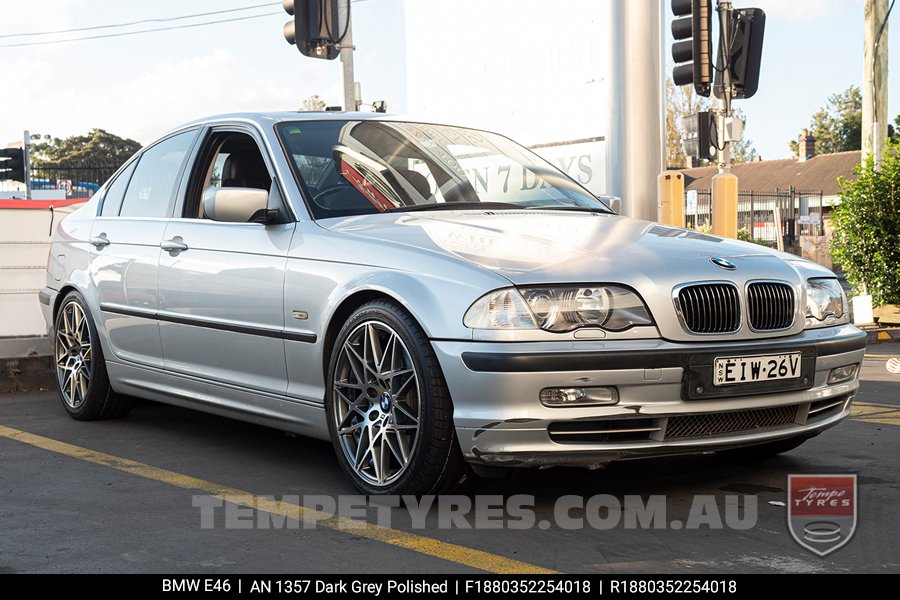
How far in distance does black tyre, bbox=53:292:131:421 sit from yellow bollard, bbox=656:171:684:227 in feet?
16.5

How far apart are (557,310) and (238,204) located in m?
1.75

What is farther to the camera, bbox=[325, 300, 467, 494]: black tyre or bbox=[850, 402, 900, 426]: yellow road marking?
bbox=[850, 402, 900, 426]: yellow road marking

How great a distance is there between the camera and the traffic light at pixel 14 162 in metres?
24.9

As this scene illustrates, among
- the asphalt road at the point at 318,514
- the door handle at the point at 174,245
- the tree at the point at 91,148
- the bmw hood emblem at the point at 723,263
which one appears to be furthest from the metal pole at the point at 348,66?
the tree at the point at 91,148

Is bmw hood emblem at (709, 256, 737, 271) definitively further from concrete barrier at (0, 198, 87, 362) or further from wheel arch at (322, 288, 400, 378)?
concrete barrier at (0, 198, 87, 362)

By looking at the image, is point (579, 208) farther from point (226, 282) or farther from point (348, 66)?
point (348, 66)

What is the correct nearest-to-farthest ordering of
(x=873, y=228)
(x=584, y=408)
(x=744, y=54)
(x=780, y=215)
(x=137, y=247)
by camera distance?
(x=584, y=408), (x=137, y=247), (x=744, y=54), (x=873, y=228), (x=780, y=215)

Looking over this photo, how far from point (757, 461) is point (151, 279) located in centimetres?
305

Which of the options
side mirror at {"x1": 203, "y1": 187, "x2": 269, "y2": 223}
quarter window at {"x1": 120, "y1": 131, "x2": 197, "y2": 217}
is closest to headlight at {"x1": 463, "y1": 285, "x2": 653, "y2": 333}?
side mirror at {"x1": 203, "y1": 187, "x2": 269, "y2": 223}

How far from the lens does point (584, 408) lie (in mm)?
4062

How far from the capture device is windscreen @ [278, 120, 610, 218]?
517 centimetres

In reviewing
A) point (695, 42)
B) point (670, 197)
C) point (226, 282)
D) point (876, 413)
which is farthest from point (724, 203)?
point (226, 282)

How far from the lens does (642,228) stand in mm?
4988

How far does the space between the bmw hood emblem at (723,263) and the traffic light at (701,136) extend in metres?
7.61
